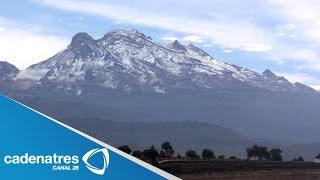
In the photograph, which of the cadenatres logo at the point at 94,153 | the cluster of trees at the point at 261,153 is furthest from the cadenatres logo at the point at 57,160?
the cluster of trees at the point at 261,153

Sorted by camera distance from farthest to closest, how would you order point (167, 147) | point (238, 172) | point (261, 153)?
1. point (261, 153)
2. point (167, 147)
3. point (238, 172)

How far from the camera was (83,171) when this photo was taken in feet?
38.4

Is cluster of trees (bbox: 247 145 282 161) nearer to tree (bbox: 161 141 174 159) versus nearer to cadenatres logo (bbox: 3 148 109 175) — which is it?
tree (bbox: 161 141 174 159)

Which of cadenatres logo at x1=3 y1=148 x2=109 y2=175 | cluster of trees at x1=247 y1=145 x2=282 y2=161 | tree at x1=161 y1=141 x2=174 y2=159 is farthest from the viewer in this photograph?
cluster of trees at x1=247 y1=145 x2=282 y2=161

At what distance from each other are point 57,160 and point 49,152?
23 cm

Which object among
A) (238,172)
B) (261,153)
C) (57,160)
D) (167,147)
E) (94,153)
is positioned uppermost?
(167,147)

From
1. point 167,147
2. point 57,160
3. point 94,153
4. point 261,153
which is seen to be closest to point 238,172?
point 167,147

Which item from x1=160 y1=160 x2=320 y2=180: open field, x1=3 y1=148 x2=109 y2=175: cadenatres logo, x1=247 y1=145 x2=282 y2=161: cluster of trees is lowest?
x1=160 y1=160 x2=320 y2=180: open field

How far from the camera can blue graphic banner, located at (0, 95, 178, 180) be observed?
11.5 metres

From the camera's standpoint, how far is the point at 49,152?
1165 cm

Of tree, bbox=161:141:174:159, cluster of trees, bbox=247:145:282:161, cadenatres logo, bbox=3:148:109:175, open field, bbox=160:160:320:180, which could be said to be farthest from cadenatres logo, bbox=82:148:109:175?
cluster of trees, bbox=247:145:282:161

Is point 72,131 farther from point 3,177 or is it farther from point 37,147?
point 3,177

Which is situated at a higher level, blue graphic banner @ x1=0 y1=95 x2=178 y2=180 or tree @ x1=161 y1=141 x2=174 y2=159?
tree @ x1=161 y1=141 x2=174 y2=159

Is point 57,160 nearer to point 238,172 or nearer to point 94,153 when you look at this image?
point 94,153
